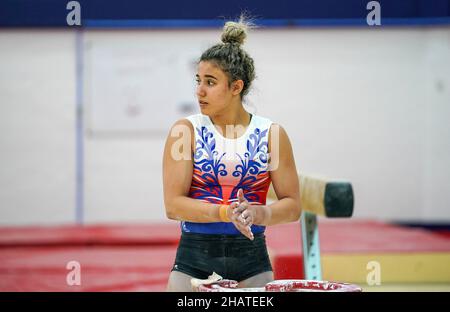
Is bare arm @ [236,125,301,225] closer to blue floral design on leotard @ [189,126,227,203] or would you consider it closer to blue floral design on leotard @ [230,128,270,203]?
blue floral design on leotard @ [230,128,270,203]

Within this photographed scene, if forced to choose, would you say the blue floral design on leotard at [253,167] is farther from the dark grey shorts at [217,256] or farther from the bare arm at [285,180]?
the dark grey shorts at [217,256]

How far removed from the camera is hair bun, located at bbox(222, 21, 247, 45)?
8.27ft

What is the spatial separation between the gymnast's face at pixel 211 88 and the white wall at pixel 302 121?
5.09 metres

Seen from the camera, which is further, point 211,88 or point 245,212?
point 211,88

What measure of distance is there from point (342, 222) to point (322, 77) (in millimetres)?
1642

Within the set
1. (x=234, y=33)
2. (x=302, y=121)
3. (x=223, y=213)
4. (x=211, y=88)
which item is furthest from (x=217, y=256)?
(x=302, y=121)

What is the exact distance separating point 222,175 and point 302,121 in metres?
5.59

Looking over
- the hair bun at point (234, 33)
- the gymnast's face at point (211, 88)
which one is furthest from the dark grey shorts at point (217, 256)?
the hair bun at point (234, 33)

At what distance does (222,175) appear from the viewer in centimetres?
241

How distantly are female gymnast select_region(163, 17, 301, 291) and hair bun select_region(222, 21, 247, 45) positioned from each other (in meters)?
0.05

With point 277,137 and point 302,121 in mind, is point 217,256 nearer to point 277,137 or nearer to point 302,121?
point 277,137

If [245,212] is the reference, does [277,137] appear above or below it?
above

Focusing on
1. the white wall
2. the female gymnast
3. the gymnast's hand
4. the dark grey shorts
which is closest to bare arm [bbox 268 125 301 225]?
the female gymnast

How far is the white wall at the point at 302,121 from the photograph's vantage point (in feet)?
24.8
